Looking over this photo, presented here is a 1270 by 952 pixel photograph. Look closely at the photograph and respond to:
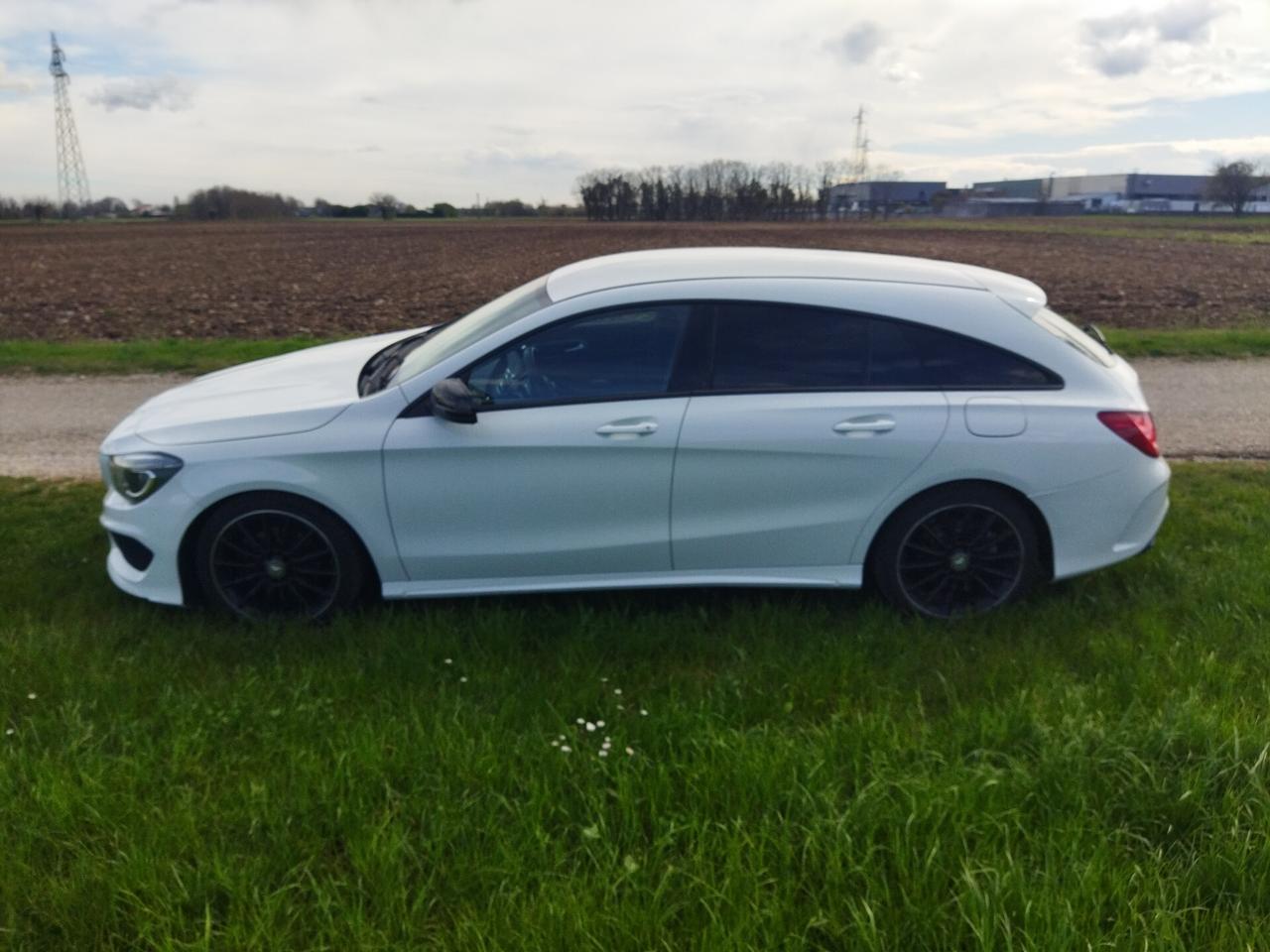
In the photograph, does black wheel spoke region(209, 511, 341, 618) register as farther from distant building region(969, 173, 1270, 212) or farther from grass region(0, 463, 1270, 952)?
distant building region(969, 173, 1270, 212)

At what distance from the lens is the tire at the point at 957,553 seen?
4.42 meters

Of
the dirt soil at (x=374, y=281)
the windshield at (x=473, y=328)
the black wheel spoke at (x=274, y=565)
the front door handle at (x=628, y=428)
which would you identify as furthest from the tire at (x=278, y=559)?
the dirt soil at (x=374, y=281)

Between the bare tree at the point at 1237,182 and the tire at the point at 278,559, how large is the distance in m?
107

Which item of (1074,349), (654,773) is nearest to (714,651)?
(654,773)

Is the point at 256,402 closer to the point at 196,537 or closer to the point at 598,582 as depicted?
the point at 196,537

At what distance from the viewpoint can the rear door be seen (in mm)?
4312

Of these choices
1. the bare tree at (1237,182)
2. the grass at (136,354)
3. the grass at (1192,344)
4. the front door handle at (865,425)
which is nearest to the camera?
the front door handle at (865,425)

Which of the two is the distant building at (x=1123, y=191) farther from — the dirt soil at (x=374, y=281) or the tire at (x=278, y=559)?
the tire at (x=278, y=559)

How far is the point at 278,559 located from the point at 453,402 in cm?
106

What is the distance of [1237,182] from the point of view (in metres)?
92.8

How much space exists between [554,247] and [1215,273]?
25.6m

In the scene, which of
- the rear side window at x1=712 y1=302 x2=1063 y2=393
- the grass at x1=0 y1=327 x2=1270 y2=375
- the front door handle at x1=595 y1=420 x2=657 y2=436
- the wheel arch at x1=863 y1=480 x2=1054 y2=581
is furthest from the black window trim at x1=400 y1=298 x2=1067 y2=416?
the grass at x1=0 y1=327 x2=1270 y2=375

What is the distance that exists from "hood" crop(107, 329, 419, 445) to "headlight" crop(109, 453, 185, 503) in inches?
3.6

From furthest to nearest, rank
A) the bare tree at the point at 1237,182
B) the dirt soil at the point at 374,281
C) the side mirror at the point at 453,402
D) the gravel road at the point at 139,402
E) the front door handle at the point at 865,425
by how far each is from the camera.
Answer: the bare tree at the point at 1237,182
the dirt soil at the point at 374,281
the gravel road at the point at 139,402
the front door handle at the point at 865,425
the side mirror at the point at 453,402
